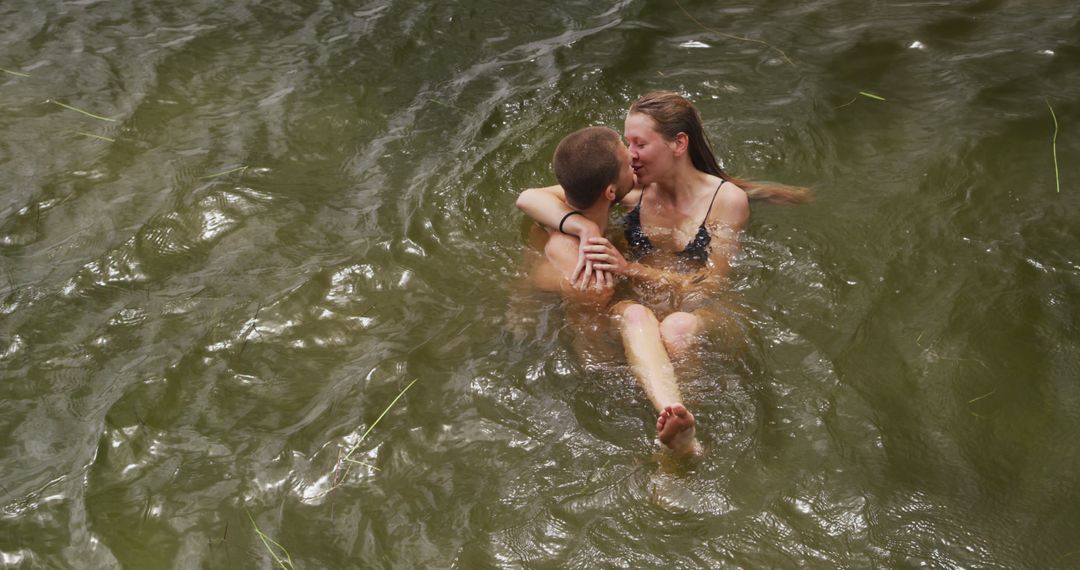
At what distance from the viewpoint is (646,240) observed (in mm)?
5105

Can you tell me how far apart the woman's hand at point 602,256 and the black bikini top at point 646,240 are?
490 millimetres

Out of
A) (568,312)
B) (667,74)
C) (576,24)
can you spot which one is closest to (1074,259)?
(568,312)

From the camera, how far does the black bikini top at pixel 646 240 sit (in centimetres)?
491

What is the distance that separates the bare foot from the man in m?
0.40

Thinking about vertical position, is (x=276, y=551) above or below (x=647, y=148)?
below

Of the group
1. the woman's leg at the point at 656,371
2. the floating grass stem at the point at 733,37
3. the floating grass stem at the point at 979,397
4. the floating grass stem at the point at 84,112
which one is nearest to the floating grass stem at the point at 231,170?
the floating grass stem at the point at 84,112

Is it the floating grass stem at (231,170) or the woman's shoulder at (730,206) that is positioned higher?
the woman's shoulder at (730,206)

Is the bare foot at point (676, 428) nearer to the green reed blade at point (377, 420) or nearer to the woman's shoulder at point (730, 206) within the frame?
the green reed blade at point (377, 420)

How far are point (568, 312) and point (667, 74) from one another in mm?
2774

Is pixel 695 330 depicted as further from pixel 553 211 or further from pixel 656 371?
pixel 553 211

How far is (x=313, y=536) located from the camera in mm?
3547

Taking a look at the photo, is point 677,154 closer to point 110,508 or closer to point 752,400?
point 752,400

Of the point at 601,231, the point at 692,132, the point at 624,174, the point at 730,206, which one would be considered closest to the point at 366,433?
the point at 601,231

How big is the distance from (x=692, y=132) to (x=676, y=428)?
1.90 m
